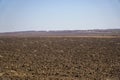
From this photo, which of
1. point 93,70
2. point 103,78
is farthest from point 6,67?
point 103,78

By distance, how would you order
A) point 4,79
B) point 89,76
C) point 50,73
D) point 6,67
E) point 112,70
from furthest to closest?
1. point 6,67
2. point 112,70
3. point 50,73
4. point 89,76
5. point 4,79

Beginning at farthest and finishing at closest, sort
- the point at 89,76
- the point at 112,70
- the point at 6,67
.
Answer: the point at 6,67, the point at 112,70, the point at 89,76

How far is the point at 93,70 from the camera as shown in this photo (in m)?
13.0

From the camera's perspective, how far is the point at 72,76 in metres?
11.6

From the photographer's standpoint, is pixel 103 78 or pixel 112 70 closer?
pixel 103 78

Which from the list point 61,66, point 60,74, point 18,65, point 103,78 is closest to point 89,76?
point 103,78

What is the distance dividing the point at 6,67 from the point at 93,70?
205 inches

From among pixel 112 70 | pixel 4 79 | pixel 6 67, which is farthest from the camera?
pixel 6 67

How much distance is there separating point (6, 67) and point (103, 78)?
242 inches

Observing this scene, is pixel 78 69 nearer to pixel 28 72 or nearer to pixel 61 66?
pixel 61 66

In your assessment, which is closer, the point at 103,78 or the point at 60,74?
the point at 103,78

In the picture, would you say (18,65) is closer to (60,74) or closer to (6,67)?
(6,67)

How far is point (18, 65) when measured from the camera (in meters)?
15.0

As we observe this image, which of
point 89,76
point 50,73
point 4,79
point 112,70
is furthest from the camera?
point 112,70
